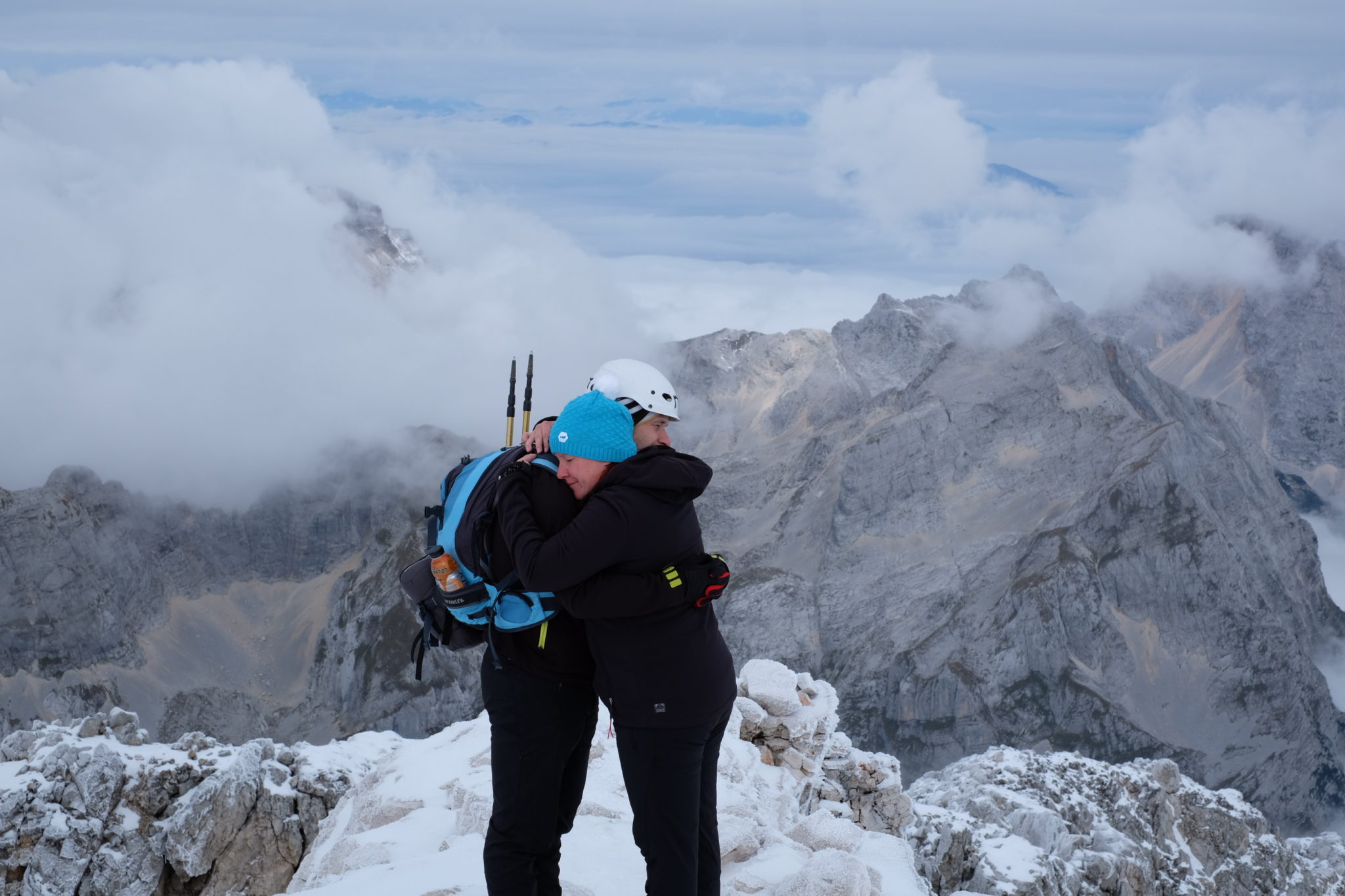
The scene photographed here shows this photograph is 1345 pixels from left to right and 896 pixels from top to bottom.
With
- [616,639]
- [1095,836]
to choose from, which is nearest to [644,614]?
[616,639]

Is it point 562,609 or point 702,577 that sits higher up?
point 702,577

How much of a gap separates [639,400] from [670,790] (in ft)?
11.7

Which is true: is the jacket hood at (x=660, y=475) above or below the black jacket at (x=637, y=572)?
above

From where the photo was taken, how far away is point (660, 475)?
9.08 metres

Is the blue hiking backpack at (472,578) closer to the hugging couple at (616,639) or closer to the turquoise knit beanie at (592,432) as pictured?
the hugging couple at (616,639)

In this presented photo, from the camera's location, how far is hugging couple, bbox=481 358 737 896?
9.07 meters

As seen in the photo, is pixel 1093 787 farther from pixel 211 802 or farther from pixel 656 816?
pixel 656 816

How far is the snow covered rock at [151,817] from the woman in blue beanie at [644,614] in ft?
101

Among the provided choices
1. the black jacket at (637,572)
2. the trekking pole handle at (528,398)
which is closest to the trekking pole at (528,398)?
the trekking pole handle at (528,398)

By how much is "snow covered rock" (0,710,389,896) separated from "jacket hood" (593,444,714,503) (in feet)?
106

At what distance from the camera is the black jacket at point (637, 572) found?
8.88 metres

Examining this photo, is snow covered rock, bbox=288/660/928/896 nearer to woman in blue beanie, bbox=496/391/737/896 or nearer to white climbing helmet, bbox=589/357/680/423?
woman in blue beanie, bbox=496/391/737/896

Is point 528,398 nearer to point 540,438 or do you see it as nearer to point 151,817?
point 540,438

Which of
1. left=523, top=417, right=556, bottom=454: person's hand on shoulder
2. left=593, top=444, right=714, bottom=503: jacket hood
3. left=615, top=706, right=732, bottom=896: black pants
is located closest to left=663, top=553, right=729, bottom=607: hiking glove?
left=593, top=444, right=714, bottom=503: jacket hood
